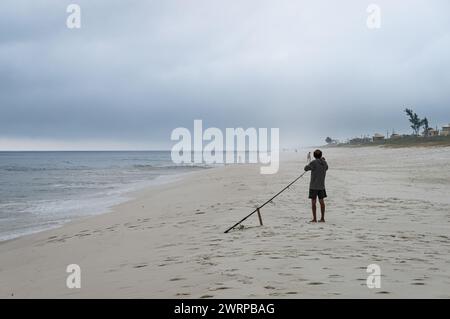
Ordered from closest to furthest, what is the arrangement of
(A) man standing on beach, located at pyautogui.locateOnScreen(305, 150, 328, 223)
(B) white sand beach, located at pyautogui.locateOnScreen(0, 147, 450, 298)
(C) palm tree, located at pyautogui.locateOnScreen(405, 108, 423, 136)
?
(B) white sand beach, located at pyautogui.locateOnScreen(0, 147, 450, 298)
(A) man standing on beach, located at pyautogui.locateOnScreen(305, 150, 328, 223)
(C) palm tree, located at pyautogui.locateOnScreen(405, 108, 423, 136)

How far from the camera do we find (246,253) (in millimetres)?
6980

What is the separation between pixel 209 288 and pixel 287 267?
139cm

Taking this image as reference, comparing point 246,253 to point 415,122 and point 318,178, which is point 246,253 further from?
point 415,122

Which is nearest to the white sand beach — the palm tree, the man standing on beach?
the man standing on beach

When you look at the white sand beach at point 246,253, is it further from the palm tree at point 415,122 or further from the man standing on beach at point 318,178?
the palm tree at point 415,122

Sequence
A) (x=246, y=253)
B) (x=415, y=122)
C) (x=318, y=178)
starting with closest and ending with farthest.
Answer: (x=246, y=253) < (x=318, y=178) < (x=415, y=122)

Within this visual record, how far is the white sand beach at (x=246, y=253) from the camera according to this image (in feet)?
17.0

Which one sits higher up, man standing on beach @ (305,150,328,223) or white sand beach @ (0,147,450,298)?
man standing on beach @ (305,150,328,223)

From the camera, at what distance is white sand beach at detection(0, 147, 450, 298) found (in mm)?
5172

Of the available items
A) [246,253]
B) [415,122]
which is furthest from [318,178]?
[415,122]

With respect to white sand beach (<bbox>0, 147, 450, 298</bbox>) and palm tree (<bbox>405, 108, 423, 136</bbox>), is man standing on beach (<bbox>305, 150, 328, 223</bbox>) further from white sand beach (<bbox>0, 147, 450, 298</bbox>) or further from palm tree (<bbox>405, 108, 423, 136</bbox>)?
palm tree (<bbox>405, 108, 423, 136</bbox>)

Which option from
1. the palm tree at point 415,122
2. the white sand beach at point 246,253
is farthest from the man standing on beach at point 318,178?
Answer: the palm tree at point 415,122

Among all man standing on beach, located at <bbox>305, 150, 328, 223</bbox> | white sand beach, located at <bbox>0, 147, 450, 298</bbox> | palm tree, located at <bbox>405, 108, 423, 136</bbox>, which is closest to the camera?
white sand beach, located at <bbox>0, 147, 450, 298</bbox>

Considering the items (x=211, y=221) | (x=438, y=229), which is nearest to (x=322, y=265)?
(x=438, y=229)
